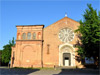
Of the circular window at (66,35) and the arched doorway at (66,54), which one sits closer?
the arched doorway at (66,54)

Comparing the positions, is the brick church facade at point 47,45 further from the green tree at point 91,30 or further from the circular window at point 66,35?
the green tree at point 91,30

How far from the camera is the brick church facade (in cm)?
3216

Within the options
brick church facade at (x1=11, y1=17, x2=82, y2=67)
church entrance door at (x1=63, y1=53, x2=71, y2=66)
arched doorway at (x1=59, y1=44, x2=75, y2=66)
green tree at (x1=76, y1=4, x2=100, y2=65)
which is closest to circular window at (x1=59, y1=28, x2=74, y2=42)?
brick church facade at (x1=11, y1=17, x2=82, y2=67)

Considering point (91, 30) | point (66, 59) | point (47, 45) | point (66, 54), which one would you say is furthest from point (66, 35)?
point (91, 30)

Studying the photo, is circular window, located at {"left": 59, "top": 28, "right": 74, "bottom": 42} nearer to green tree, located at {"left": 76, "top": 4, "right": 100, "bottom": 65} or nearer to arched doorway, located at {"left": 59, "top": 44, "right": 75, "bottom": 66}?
arched doorway, located at {"left": 59, "top": 44, "right": 75, "bottom": 66}

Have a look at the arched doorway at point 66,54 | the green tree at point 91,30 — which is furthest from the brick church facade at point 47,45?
the green tree at point 91,30

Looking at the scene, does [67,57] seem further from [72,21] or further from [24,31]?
[24,31]

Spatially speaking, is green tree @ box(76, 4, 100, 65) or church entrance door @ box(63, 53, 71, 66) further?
church entrance door @ box(63, 53, 71, 66)

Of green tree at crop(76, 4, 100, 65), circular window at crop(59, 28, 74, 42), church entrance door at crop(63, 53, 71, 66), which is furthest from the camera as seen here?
circular window at crop(59, 28, 74, 42)

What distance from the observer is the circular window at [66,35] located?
33.0 m

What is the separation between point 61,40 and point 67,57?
4.75 meters

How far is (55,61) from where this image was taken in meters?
32.0

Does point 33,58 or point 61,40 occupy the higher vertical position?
point 61,40

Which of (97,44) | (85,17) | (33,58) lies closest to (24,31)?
(33,58)
